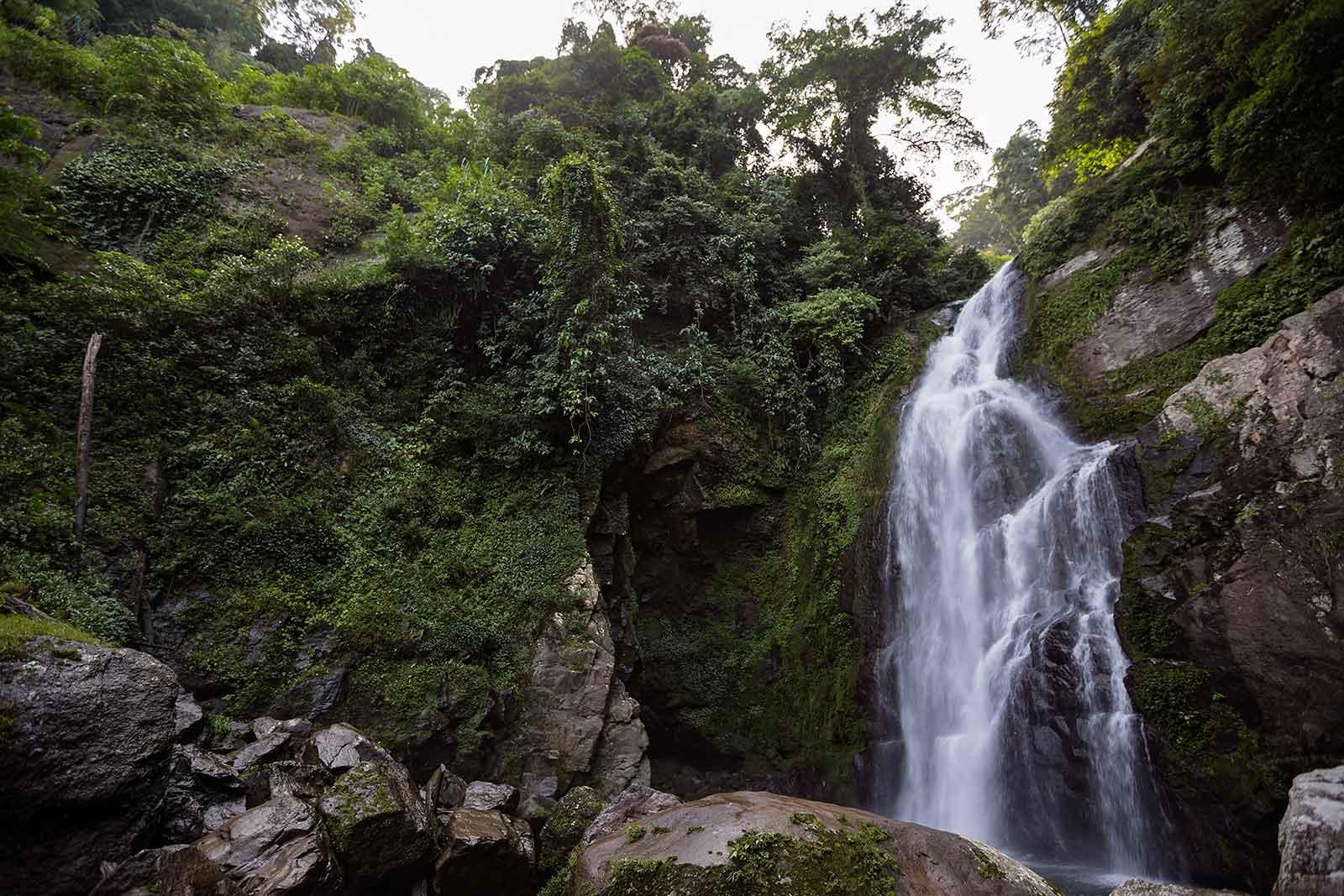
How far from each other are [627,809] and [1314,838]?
5.40 meters

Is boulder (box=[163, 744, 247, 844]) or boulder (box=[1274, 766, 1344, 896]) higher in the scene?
boulder (box=[1274, 766, 1344, 896])

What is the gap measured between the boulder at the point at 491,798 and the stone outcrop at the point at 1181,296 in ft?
34.6

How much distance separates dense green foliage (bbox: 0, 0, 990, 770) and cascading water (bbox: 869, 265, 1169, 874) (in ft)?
3.67

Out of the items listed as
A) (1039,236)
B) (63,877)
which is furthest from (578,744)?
(1039,236)

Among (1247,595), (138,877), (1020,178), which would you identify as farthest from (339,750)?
(1020,178)

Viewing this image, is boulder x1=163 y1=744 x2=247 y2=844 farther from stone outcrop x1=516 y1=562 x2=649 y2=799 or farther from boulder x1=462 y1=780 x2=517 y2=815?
stone outcrop x1=516 y1=562 x2=649 y2=799

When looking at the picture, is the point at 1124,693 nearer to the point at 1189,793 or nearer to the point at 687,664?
the point at 1189,793

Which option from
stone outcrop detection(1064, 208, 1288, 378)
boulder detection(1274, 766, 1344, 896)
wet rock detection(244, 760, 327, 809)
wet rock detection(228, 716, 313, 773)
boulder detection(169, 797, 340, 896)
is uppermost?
stone outcrop detection(1064, 208, 1288, 378)

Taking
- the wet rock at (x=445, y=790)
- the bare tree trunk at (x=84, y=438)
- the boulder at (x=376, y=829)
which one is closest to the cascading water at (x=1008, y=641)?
the wet rock at (x=445, y=790)

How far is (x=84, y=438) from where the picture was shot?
6891 millimetres

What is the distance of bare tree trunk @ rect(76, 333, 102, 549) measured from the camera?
6.68m

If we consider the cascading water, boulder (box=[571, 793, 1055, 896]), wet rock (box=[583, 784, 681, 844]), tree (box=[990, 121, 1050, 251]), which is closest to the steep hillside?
the cascading water

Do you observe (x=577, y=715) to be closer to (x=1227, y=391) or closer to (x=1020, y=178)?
(x=1227, y=391)

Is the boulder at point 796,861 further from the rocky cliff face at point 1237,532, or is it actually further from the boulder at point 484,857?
the rocky cliff face at point 1237,532
